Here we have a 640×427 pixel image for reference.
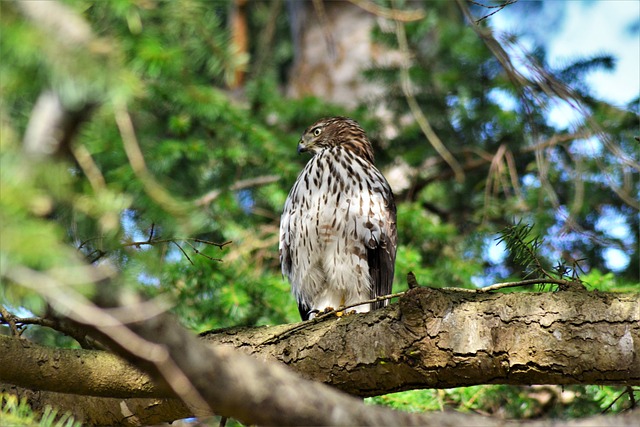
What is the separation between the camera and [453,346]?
312cm

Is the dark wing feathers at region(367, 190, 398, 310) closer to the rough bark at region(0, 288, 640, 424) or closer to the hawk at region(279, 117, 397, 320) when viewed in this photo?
the hawk at region(279, 117, 397, 320)

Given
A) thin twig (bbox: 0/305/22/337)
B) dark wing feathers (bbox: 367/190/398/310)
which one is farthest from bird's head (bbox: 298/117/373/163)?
thin twig (bbox: 0/305/22/337)

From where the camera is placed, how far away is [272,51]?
1098 cm

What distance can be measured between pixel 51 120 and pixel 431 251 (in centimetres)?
501

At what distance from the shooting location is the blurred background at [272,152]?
1.75 m

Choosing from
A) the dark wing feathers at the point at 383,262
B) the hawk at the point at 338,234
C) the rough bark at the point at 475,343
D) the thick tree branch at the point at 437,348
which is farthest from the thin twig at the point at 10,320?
the dark wing feathers at the point at 383,262

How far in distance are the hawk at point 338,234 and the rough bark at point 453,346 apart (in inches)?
57.2

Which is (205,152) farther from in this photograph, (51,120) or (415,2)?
(51,120)

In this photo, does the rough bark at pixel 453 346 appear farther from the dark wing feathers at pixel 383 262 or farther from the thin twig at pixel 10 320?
the dark wing feathers at pixel 383 262

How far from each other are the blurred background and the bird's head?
0.52 metres

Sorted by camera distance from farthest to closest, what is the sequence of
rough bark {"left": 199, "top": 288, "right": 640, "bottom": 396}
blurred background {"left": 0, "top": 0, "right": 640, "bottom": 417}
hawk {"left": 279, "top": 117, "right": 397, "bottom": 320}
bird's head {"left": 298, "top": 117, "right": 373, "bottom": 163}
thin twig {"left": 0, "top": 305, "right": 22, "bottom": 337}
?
bird's head {"left": 298, "top": 117, "right": 373, "bottom": 163} < hawk {"left": 279, "top": 117, "right": 397, "bottom": 320} < thin twig {"left": 0, "top": 305, "right": 22, "bottom": 337} < rough bark {"left": 199, "top": 288, "right": 640, "bottom": 396} < blurred background {"left": 0, "top": 0, "right": 640, "bottom": 417}

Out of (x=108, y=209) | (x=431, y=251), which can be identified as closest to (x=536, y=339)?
(x=108, y=209)

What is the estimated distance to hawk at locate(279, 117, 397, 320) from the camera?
495cm

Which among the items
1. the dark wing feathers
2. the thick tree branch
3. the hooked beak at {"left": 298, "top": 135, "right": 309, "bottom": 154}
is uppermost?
the hooked beak at {"left": 298, "top": 135, "right": 309, "bottom": 154}
